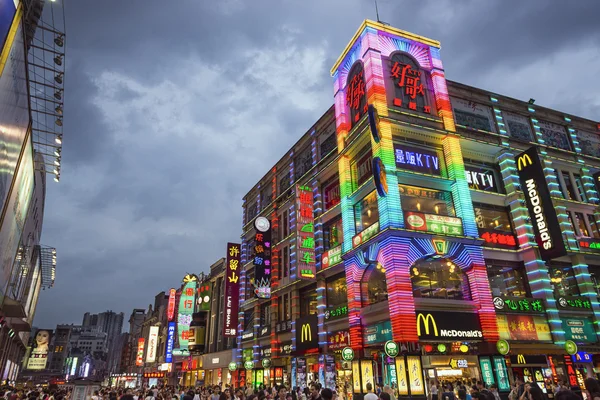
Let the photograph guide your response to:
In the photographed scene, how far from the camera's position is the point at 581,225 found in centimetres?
3023

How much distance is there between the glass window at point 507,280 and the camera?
26766mm

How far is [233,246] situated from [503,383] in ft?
97.3

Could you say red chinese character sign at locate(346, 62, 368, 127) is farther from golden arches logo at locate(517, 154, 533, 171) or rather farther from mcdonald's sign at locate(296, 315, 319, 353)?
mcdonald's sign at locate(296, 315, 319, 353)

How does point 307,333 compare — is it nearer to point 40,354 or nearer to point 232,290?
point 232,290

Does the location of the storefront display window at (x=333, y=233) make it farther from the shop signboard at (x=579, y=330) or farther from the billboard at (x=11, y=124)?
the billboard at (x=11, y=124)

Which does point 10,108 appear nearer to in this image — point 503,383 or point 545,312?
point 503,383

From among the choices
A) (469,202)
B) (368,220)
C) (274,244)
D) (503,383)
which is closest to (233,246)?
(274,244)

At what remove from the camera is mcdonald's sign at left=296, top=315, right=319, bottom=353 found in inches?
1169

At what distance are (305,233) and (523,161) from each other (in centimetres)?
1680

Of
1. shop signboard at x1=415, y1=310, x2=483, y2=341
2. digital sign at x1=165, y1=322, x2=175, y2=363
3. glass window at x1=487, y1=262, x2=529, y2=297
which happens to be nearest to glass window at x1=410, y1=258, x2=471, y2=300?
shop signboard at x1=415, y1=310, x2=483, y2=341

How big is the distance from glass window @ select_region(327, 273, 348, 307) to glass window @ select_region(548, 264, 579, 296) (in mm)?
14280

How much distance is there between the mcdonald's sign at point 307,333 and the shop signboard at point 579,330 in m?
16.5

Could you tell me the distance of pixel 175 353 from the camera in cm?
5678

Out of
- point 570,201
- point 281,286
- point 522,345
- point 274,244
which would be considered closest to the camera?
point 522,345
